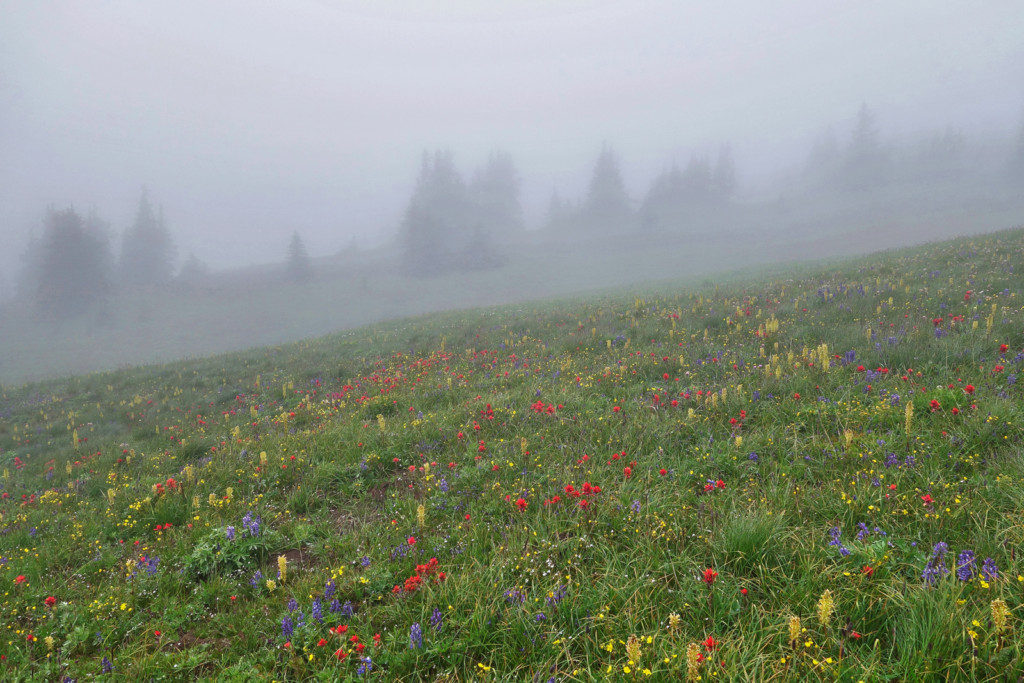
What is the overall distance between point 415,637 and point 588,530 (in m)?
1.40

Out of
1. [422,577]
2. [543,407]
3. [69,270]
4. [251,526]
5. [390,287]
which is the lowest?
[422,577]

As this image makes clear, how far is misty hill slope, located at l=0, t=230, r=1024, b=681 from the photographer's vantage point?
2.09 metres

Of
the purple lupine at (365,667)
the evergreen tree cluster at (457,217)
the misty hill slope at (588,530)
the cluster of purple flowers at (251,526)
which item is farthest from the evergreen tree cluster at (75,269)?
the purple lupine at (365,667)

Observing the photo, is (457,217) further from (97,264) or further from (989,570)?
(989,570)

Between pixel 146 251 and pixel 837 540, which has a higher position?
pixel 146 251

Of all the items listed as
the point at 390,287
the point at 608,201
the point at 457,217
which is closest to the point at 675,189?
the point at 608,201

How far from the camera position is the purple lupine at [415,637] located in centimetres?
219

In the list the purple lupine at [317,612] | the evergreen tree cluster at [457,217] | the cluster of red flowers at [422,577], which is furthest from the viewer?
the evergreen tree cluster at [457,217]

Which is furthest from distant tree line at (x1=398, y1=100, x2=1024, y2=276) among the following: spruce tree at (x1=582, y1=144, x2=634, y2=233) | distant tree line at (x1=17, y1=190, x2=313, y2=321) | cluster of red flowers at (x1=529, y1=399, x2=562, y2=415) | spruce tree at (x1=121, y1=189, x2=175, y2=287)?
cluster of red flowers at (x1=529, y1=399, x2=562, y2=415)

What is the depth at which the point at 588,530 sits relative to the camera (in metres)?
3.03

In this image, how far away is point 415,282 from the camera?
169 ft

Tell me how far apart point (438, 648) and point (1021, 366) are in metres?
6.54

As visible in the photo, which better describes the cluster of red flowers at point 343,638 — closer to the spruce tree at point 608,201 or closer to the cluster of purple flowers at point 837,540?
the cluster of purple flowers at point 837,540

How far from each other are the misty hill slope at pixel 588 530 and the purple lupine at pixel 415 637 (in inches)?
0.6
